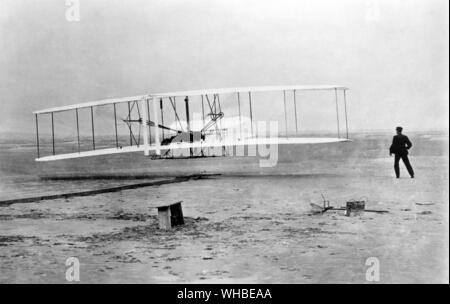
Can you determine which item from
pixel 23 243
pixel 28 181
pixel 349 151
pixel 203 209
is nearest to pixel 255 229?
pixel 203 209

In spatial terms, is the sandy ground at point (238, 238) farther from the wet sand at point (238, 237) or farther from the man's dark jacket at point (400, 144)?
the man's dark jacket at point (400, 144)

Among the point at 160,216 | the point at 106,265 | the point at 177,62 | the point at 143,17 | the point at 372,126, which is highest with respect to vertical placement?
the point at 143,17

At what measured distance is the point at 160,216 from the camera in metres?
7.59

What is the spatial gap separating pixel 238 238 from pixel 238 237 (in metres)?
0.04

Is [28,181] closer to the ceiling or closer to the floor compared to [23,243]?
closer to the ceiling

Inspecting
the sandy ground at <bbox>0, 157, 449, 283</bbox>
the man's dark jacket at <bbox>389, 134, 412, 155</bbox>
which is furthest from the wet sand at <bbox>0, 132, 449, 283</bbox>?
the man's dark jacket at <bbox>389, 134, 412, 155</bbox>

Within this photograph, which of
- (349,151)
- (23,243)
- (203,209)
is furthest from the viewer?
(349,151)

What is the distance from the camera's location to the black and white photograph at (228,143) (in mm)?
6719

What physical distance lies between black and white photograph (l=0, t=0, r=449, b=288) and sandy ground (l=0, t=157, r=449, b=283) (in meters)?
0.03

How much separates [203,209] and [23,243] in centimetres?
309

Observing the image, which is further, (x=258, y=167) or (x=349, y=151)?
(x=349, y=151)

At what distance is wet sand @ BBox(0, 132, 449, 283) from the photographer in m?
6.51

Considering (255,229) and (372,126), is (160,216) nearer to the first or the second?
(255,229)

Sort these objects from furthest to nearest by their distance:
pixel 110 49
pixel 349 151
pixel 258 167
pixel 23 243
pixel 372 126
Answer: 1. pixel 349 151
2. pixel 258 167
3. pixel 372 126
4. pixel 110 49
5. pixel 23 243
